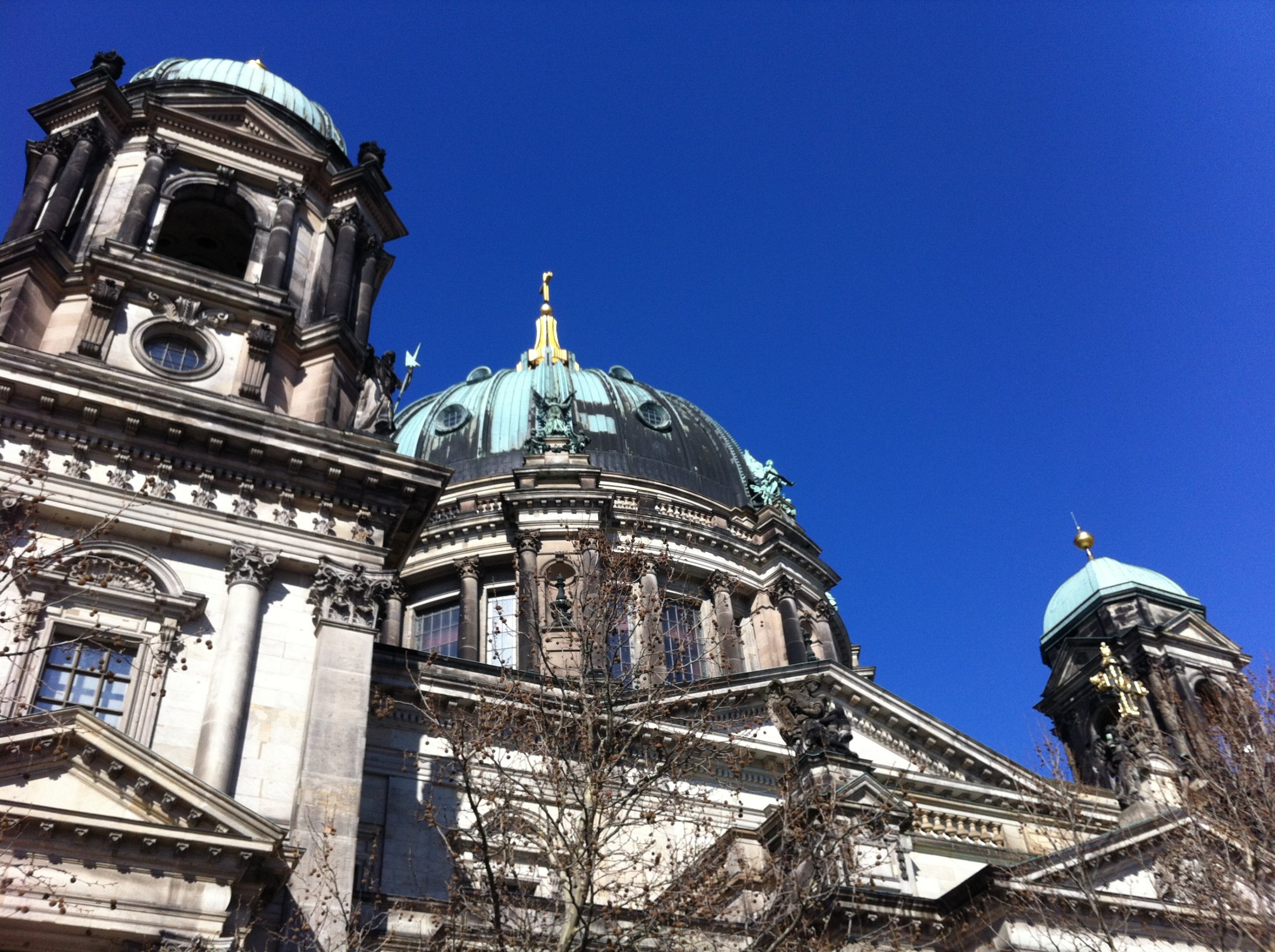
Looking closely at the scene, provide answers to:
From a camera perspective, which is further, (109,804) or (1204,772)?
(1204,772)

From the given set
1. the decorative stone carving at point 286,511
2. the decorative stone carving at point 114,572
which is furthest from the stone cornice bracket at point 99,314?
the decorative stone carving at point 114,572

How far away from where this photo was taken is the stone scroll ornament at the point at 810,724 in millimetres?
22844

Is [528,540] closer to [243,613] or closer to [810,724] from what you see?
[810,724]

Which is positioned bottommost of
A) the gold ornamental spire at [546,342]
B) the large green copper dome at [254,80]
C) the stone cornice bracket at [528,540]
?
the stone cornice bracket at [528,540]

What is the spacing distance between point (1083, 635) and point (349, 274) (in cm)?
2869

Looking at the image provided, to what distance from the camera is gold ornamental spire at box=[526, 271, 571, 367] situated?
173ft

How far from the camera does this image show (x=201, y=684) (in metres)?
18.2

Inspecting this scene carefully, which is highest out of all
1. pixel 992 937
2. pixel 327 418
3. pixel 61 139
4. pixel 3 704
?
pixel 61 139

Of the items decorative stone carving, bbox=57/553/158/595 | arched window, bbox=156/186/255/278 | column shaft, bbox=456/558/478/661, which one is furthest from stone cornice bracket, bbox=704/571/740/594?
decorative stone carving, bbox=57/553/158/595

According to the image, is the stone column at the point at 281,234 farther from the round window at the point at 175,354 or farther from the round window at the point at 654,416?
the round window at the point at 654,416

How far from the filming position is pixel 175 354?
2286 cm

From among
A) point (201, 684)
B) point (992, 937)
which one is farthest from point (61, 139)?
point (992, 937)

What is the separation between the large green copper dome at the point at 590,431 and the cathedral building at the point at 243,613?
327 inches

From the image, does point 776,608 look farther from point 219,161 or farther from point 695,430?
point 219,161
